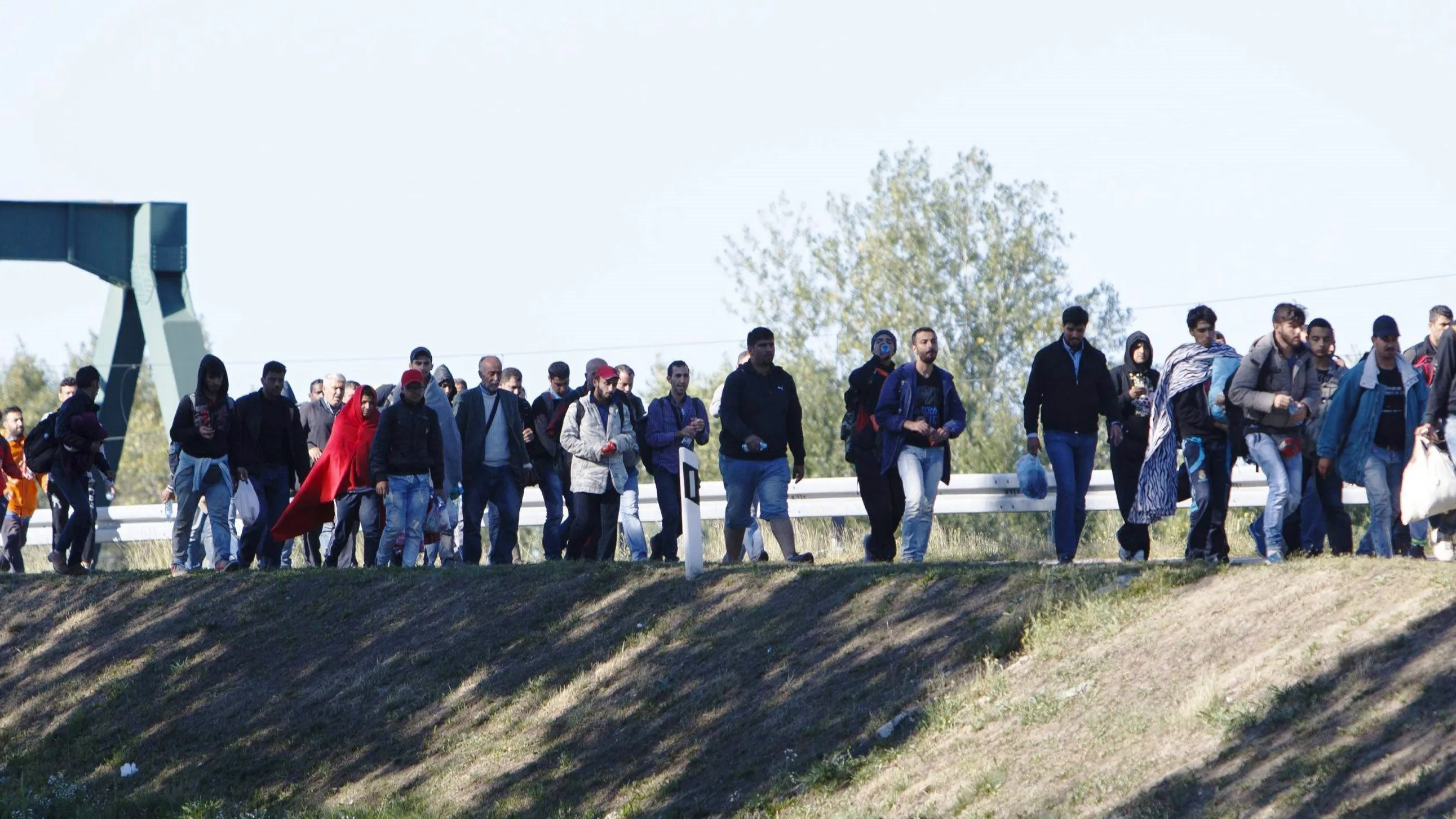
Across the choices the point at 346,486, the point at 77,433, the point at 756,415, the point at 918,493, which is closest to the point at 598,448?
the point at 756,415

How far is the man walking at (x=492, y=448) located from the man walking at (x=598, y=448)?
68 centimetres

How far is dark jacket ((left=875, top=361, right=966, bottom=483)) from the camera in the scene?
43.5ft

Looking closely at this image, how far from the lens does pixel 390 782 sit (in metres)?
11.4

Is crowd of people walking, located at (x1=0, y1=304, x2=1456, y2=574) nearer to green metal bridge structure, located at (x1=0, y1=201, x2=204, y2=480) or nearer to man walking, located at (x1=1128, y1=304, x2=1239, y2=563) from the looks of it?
man walking, located at (x1=1128, y1=304, x2=1239, y2=563)

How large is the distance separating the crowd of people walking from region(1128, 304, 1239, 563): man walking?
14 millimetres

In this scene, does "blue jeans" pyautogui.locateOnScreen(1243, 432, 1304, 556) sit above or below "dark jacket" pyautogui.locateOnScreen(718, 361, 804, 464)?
below

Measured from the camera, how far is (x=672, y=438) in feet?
49.8

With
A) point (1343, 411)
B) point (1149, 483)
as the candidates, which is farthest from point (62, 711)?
point (1343, 411)

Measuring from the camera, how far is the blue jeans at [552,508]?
52.4 ft

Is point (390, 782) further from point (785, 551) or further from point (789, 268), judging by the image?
point (789, 268)

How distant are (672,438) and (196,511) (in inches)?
152

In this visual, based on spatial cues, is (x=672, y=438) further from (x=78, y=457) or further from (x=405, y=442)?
(x=78, y=457)

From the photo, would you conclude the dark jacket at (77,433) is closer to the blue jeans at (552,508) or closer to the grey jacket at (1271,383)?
the blue jeans at (552,508)

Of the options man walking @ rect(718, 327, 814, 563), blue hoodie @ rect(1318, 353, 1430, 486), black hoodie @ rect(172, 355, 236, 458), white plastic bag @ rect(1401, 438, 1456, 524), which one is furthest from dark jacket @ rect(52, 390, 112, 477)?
white plastic bag @ rect(1401, 438, 1456, 524)
